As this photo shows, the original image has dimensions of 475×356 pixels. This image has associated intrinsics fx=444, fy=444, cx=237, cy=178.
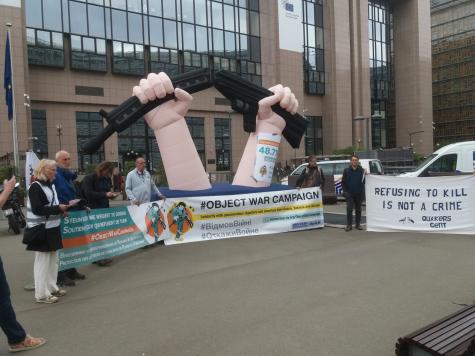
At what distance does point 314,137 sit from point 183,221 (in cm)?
5118

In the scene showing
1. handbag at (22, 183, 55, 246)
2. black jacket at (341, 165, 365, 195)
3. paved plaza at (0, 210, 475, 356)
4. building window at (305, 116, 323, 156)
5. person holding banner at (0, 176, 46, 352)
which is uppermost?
building window at (305, 116, 323, 156)

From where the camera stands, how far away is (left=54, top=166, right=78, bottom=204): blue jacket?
20.6 ft

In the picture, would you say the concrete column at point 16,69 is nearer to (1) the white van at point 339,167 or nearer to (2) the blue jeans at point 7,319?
(1) the white van at point 339,167

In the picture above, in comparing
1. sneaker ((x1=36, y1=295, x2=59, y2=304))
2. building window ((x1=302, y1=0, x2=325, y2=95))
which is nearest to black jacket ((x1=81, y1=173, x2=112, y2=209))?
sneaker ((x1=36, y1=295, x2=59, y2=304))

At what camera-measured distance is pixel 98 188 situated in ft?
25.0

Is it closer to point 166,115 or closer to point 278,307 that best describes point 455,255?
point 278,307

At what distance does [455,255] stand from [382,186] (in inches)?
114

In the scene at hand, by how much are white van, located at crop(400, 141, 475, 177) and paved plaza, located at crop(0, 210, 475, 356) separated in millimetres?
7911

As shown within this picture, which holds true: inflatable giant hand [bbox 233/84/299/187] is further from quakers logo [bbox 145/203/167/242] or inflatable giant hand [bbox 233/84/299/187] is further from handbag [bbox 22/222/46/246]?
handbag [bbox 22/222/46/246]

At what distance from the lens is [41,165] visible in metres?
5.49

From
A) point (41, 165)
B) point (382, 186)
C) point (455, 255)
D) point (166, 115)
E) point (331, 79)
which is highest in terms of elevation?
point (331, 79)

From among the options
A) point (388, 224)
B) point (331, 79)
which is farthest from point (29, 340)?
point (331, 79)

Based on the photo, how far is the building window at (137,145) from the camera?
44.6 m

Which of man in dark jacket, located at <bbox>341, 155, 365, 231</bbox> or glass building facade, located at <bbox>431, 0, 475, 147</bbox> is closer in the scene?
man in dark jacket, located at <bbox>341, 155, 365, 231</bbox>
